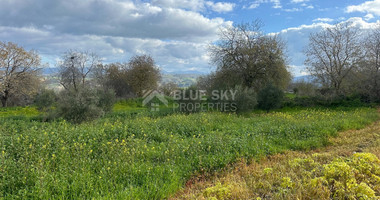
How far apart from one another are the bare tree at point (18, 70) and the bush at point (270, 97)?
102 feet

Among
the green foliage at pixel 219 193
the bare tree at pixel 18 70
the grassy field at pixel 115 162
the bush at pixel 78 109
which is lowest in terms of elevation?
the green foliage at pixel 219 193

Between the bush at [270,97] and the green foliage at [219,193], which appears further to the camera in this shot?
the bush at [270,97]

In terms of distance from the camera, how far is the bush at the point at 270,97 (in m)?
20.9

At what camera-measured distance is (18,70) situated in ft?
100

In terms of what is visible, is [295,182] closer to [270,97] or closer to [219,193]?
[219,193]

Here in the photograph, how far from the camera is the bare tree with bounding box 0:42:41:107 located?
89.9 ft

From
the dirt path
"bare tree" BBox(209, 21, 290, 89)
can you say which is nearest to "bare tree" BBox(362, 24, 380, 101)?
"bare tree" BBox(209, 21, 290, 89)

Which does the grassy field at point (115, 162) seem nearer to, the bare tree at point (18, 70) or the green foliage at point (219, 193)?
the green foliage at point (219, 193)

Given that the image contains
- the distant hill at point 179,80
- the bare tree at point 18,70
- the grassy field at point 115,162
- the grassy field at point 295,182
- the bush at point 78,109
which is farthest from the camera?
the distant hill at point 179,80

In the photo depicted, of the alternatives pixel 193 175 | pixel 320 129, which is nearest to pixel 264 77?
pixel 320 129

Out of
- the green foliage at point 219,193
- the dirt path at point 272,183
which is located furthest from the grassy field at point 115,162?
the green foliage at point 219,193

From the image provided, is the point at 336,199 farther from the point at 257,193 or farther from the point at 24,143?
the point at 24,143

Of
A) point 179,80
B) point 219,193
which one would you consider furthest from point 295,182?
point 179,80

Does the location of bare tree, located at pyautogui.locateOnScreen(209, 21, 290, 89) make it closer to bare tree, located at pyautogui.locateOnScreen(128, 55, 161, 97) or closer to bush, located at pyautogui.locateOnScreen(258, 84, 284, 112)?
bush, located at pyautogui.locateOnScreen(258, 84, 284, 112)
